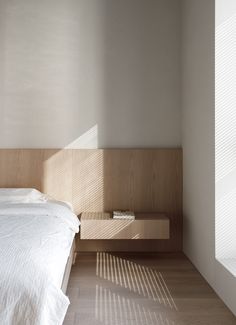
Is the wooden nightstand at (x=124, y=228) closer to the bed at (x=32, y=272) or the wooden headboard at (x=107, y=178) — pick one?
the wooden headboard at (x=107, y=178)

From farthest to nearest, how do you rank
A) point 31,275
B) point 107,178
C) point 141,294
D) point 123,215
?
1. point 107,178
2. point 123,215
3. point 141,294
4. point 31,275

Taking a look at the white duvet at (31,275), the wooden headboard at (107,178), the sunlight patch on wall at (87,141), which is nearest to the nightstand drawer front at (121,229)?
the wooden headboard at (107,178)

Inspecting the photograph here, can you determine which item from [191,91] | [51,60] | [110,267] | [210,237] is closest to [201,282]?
[210,237]

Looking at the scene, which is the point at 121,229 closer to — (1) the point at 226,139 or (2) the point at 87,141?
(2) the point at 87,141

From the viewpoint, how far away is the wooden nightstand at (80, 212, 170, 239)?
3238 mm

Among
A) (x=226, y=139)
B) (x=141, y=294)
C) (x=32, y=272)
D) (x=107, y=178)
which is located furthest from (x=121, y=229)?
(x=32, y=272)

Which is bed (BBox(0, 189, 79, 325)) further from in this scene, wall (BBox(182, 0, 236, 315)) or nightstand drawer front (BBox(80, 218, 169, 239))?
wall (BBox(182, 0, 236, 315))

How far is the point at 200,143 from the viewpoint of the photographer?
2982mm

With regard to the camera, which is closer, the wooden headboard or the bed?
the bed

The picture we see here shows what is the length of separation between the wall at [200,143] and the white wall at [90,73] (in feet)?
0.76

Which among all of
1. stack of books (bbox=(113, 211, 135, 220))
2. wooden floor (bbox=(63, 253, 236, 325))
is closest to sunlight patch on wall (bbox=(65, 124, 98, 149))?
stack of books (bbox=(113, 211, 135, 220))

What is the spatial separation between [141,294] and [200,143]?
1.18 metres

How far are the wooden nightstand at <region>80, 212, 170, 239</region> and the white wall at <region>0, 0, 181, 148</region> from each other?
753 millimetres

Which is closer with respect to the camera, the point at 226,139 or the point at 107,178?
the point at 226,139
